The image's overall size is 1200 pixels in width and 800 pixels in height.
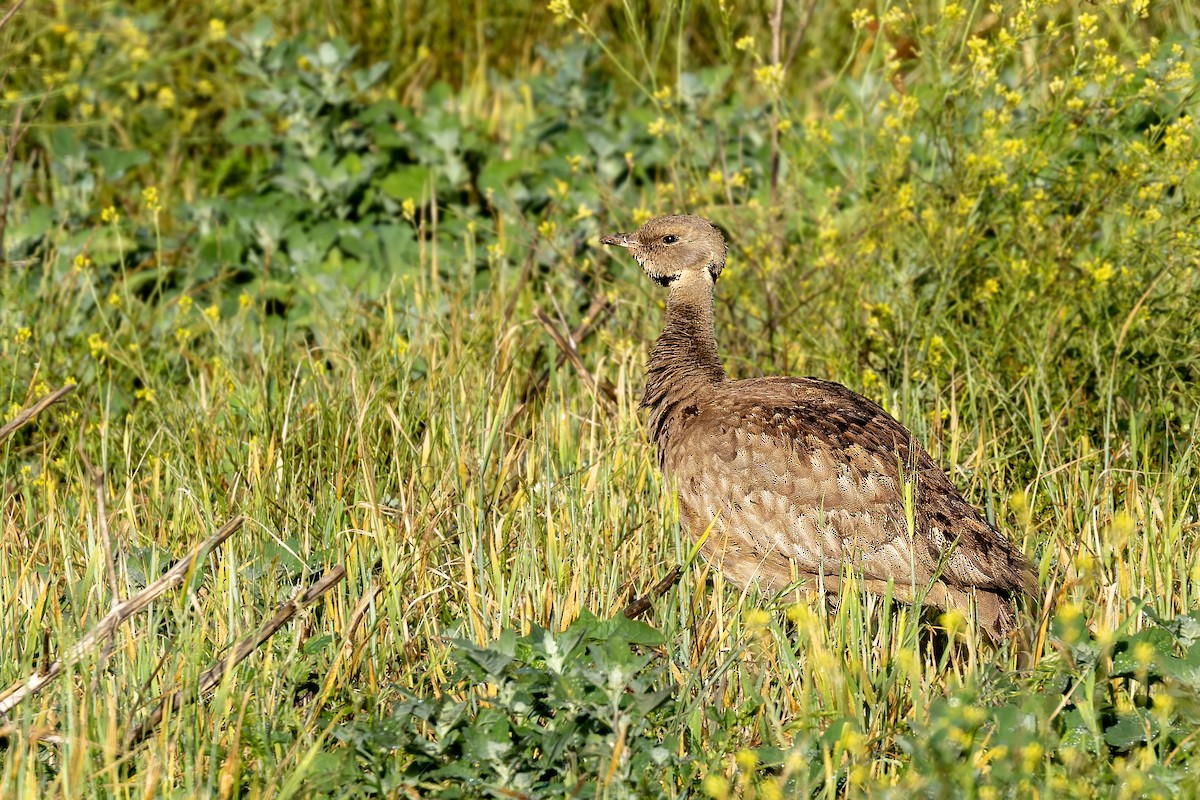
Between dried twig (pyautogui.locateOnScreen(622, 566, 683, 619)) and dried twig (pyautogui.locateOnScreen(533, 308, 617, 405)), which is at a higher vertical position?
dried twig (pyautogui.locateOnScreen(533, 308, 617, 405))

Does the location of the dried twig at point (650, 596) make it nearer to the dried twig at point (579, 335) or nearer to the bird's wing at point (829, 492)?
the bird's wing at point (829, 492)

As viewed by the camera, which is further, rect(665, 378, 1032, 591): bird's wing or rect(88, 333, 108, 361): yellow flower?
rect(88, 333, 108, 361): yellow flower

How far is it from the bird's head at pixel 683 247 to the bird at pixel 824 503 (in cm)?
49

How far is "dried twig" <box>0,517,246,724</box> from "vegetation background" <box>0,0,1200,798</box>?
8 centimetres

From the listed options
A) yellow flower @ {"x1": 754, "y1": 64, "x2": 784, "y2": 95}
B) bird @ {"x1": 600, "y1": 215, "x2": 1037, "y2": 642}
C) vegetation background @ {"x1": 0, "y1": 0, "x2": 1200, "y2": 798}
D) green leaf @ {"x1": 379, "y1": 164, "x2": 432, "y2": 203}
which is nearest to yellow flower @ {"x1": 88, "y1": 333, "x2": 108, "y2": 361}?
vegetation background @ {"x1": 0, "y1": 0, "x2": 1200, "y2": 798}

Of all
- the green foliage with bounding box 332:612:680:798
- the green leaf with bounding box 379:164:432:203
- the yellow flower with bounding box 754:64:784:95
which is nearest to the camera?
the green foliage with bounding box 332:612:680:798

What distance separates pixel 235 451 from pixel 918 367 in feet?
7.81

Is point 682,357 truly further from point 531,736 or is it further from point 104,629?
point 104,629

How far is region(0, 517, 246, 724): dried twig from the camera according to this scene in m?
3.11

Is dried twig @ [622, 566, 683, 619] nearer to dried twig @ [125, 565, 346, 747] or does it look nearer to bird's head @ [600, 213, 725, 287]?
dried twig @ [125, 565, 346, 747]

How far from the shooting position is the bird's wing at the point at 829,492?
4.03m

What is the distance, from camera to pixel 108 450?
5129 mm

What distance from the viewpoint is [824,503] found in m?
4.18

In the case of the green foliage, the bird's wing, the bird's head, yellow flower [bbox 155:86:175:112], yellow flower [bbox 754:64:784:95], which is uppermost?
yellow flower [bbox 754:64:784:95]
